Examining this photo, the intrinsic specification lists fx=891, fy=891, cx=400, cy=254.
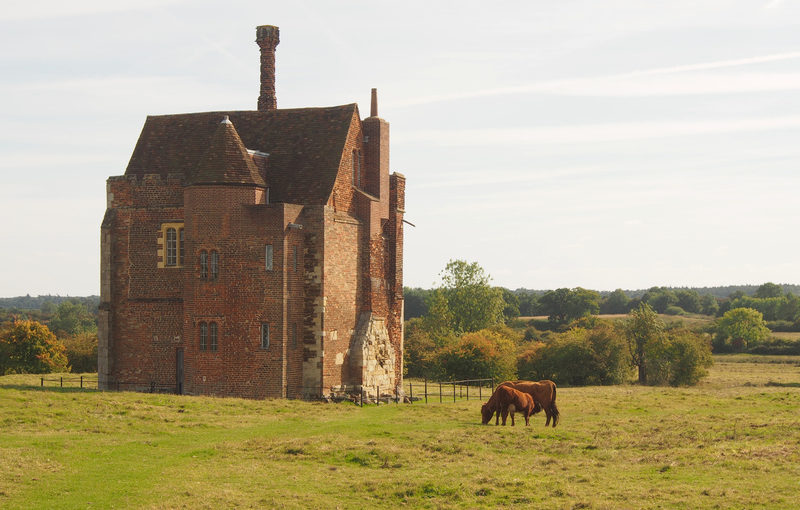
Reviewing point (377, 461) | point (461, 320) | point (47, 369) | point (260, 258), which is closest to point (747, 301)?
point (461, 320)

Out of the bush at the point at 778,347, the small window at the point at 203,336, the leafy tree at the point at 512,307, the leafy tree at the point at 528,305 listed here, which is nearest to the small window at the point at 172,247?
the small window at the point at 203,336

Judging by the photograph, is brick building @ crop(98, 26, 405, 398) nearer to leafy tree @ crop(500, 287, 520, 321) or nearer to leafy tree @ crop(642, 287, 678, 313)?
leafy tree @ crop(500, 287, 520, 321)

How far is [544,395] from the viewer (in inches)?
1234

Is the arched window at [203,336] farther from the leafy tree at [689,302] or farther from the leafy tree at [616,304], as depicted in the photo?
the leafy tree at [616,304]

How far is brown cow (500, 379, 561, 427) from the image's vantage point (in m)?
31.1

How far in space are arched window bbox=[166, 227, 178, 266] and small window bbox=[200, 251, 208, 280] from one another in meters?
3.40

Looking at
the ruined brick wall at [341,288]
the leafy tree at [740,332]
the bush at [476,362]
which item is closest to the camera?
the ruined brick wall at [341,288]

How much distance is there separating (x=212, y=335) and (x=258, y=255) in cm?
405

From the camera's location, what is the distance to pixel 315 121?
1683 inches

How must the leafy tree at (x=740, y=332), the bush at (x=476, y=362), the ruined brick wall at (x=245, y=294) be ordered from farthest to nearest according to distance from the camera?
the leafy tree at (x=740, y=332) → the bush at (x=476, y=362) → the ruined brick wall at (x=245, y=294)

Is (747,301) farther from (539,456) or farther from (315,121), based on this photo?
(539,456)

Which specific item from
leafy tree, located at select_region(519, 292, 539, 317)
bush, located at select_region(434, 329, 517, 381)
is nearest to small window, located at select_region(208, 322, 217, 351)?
bush, located at select_region(434, 329, 517, 381)

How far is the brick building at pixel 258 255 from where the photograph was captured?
38.4 meters

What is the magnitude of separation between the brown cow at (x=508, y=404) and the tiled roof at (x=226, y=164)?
1468cm
